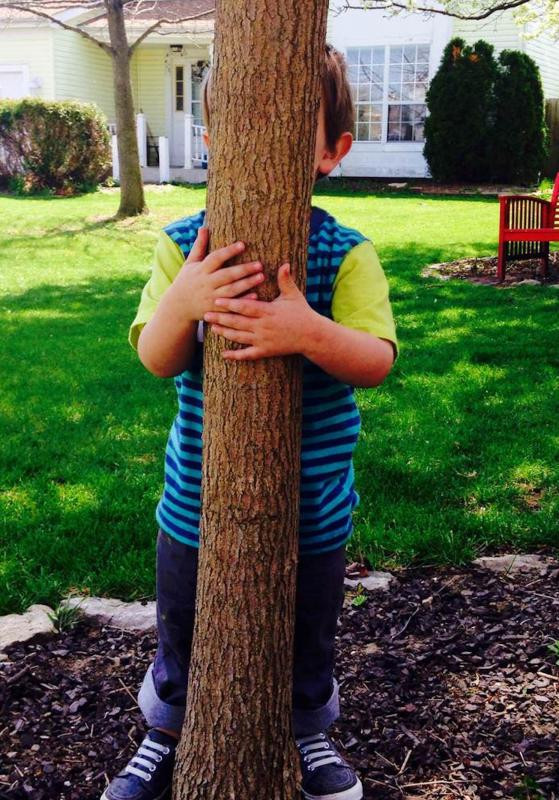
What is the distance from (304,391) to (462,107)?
59.0 feet

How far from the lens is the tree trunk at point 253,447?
5.22 ft

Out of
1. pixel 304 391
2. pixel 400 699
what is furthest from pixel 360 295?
pixel 400 699

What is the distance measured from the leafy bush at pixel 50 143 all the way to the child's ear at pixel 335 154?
16332 millimetres

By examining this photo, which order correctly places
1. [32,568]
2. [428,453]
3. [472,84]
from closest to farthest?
[32,568] < [428,453] < [472,84]

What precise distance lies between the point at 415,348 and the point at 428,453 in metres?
2.13

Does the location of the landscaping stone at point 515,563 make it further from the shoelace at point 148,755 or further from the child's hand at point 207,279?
the child's hand at point 207,279

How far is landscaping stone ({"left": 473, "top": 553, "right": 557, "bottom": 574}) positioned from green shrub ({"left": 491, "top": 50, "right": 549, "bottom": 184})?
54.2 ft

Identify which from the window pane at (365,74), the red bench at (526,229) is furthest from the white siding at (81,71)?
the red bench at (526,229)

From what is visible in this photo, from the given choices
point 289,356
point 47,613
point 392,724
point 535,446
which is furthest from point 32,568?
point 535,446

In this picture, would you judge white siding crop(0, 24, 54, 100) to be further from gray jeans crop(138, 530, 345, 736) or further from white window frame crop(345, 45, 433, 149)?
gray jeans crop(138, 530, 345, 736)

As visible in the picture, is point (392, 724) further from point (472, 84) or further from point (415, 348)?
point (472, 84)

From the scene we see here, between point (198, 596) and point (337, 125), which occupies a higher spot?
point (337, 125)

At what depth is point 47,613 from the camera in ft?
9.53

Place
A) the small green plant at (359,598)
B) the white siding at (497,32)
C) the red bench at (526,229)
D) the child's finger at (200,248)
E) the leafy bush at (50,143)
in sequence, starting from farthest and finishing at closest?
the white siding at (497,32), the leafy bush at (50,143), the red bench at (526,229), the small green plant at (359,598), the child's finger at (200,248)
